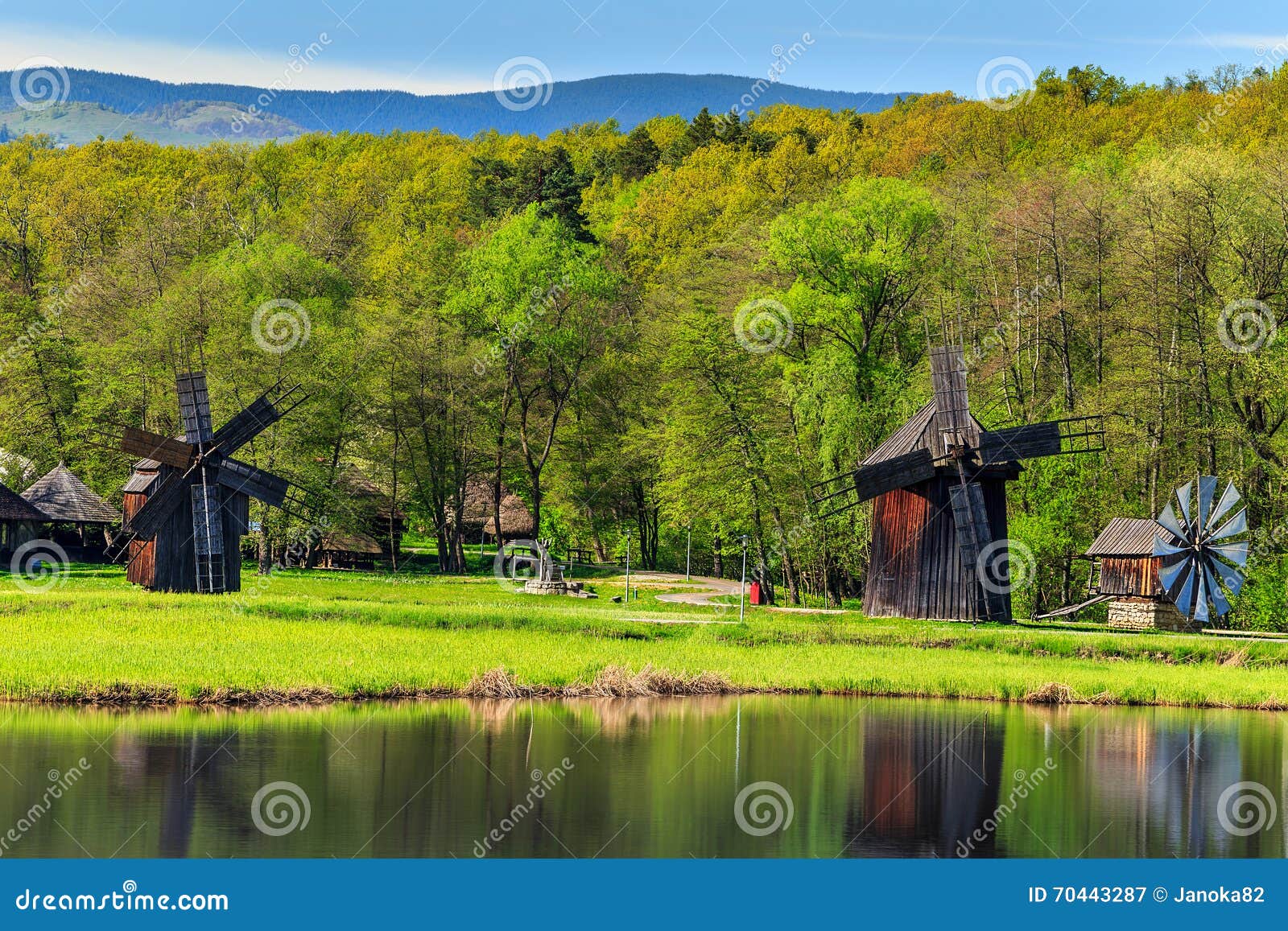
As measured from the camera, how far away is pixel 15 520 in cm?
5969

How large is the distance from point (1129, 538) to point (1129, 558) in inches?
35.3

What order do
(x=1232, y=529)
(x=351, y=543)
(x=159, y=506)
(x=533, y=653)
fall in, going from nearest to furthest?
1. (x=533, y=653)
2. (x=1232, y=529)
3. (x=159, y=506)
4. (x=351, y=543)

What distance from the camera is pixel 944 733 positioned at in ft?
90.0

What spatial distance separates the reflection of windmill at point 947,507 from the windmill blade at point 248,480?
1743cm

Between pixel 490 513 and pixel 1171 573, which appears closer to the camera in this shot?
pixel 1171 573

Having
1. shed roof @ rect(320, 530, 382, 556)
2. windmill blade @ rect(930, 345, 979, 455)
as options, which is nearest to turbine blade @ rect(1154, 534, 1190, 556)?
windmill blade @ rect(930, 345, 979, 455)

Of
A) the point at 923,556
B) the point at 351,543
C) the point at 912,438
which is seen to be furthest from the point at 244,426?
the point at 351,543

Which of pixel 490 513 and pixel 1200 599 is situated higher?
pixel 490 513

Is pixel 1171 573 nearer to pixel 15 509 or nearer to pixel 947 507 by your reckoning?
pixel 947 507

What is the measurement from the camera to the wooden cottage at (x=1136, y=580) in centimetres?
4547

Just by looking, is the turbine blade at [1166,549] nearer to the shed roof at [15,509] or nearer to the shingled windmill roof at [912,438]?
the shingled windmill roof at [912,438]

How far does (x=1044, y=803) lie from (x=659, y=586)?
121 ft

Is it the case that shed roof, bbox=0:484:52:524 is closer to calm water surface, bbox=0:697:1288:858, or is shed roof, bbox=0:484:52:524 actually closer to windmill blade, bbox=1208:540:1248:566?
calm water surface, bbox=0:697:1288:858

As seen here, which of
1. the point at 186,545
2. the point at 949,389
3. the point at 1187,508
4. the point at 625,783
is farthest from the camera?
the point at 186,545
